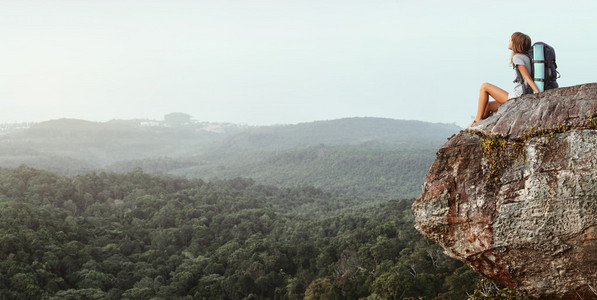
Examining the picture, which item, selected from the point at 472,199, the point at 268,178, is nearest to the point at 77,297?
the point at 472,199

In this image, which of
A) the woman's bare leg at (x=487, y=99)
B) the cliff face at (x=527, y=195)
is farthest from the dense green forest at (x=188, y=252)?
the woman's bare leg at (x=487, y=99)

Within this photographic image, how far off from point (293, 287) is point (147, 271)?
13937 mm

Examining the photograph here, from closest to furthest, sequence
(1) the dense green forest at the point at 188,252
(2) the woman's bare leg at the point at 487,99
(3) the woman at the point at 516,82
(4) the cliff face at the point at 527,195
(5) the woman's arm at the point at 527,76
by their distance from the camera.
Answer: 1. (4) the cliff face at the point at 527,195
2. (5) the woman's arm at the point at 527,76
3. (3) the woman at the point at 516,82
4. (2) the woman's bare leg at the point at 487,99
5. (1) the dense green forest at the point at 188,252

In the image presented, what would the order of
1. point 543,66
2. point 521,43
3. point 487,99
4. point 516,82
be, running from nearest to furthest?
1. point 543,66
2. point 521,43
3. point 516,82
4. point 487,99

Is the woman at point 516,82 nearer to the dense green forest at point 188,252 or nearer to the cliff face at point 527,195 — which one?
the cliff face at point 527,195

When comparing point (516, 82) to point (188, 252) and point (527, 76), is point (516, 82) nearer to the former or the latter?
point (527, 76)

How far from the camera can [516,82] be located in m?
6.23

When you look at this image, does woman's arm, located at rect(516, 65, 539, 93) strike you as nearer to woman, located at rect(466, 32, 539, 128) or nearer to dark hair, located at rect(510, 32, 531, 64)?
woman, located at rect(466, 32, 539, 128)

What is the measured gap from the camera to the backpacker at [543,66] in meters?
5.84

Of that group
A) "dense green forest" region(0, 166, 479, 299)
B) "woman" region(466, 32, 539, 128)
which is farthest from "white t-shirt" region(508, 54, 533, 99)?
"dense green forest" region(0, 166, 479, 299)

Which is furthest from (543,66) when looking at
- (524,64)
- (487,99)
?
(487,99)

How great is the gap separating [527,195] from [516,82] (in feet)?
6.86

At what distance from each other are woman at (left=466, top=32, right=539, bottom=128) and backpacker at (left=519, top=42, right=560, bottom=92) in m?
0.10

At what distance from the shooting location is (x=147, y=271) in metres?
34.3
